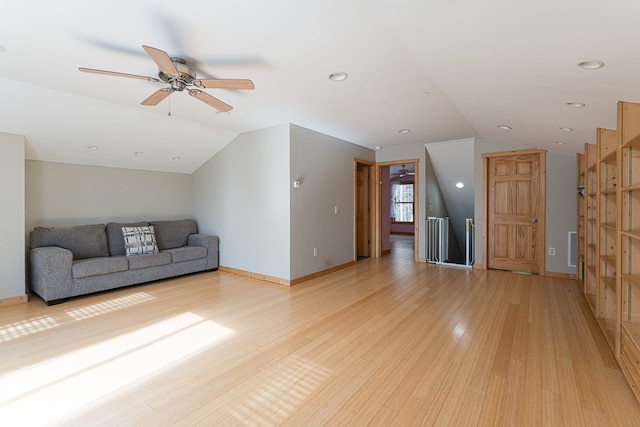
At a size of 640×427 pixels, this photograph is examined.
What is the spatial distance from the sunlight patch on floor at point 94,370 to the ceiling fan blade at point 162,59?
7.00 feet

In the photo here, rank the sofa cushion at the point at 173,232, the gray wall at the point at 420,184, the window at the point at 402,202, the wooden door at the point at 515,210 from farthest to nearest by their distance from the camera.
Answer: the window at the point at 402,202
the gray wall at the point at 420,184
the sofa cushion at the point at 173,232
the wooden door at the point at 515,210

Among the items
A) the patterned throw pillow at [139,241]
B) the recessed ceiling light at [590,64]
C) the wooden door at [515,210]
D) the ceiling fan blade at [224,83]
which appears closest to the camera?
the recessed ceiling light at [590,64]

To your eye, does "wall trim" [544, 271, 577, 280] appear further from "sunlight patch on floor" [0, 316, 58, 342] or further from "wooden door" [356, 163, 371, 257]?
"sunlight patch on floor" [0, 316, 58, 342]

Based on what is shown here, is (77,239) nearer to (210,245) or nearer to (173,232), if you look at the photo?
(173,232)

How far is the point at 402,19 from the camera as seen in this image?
6.16ft

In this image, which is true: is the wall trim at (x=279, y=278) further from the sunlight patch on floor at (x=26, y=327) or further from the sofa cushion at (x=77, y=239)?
the sunlight patch on floor at (x=26, y=327)

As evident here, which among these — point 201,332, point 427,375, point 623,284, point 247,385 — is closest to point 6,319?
point 201,332

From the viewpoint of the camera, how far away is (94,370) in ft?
7.43

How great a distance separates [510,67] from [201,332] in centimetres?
327

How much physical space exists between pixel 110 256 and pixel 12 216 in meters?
1.23

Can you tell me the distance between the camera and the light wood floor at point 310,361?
1810mm

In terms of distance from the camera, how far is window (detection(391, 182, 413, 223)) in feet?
38.0

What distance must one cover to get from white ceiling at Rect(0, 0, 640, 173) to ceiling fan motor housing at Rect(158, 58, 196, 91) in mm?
86

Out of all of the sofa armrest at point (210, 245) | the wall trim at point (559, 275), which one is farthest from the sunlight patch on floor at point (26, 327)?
the wall trim at point (559, 275)
